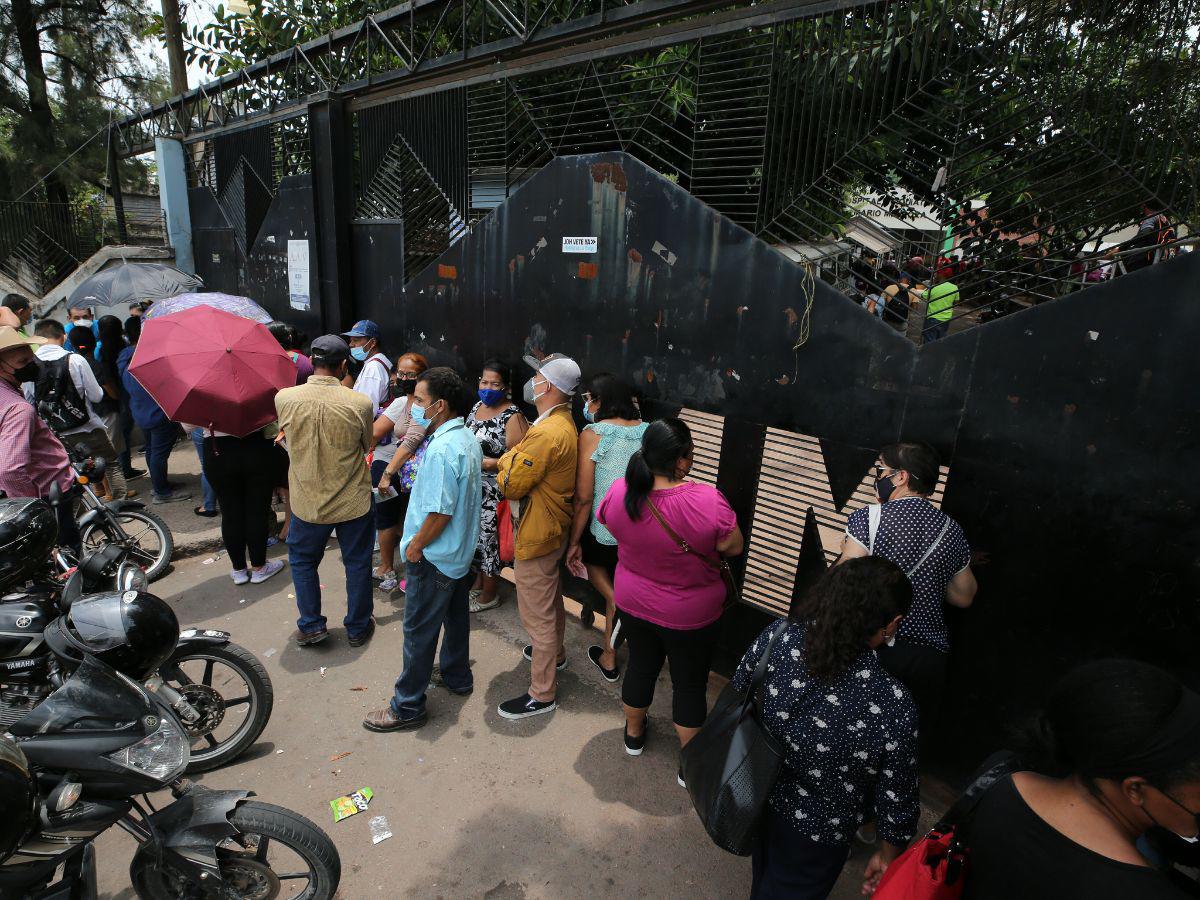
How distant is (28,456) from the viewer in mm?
3795

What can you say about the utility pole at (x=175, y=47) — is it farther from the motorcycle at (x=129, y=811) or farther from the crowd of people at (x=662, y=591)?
the motorcycle at (x=129, y=811)

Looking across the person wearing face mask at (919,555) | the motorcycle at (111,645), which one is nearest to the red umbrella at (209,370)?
the motorcycle at (111,645)

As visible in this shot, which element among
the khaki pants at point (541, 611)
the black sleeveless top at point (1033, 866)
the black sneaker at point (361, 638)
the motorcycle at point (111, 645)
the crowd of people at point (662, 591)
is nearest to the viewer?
the black sleeveless top at point (1033, 866)

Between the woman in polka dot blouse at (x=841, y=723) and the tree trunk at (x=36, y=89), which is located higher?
the tree trunk at (x=36, y=89)

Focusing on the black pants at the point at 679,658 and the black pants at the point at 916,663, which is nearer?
the black pants at the point at 916,663

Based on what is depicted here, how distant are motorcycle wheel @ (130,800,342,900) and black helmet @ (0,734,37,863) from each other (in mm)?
464

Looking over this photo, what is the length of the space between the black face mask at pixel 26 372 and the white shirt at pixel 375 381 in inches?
76.9

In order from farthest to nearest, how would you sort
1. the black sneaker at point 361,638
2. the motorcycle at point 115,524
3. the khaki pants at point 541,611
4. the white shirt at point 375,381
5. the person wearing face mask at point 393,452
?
the white shirt at point 375,381
the motorcycle at point 115,524
the person wearing face mask at point 393,452
the black sneaker at point 361,638
the khaki pants at point 541,611

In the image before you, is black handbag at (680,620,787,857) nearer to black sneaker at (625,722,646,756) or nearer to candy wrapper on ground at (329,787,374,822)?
black sneaker at (625,722,646,756)

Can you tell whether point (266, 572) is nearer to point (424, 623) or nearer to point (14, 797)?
point (424, 623)

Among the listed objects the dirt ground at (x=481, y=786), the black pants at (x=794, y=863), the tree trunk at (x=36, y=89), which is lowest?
the dirt ground at (x=481, y=786)

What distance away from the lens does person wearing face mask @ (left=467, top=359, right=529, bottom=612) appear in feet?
13.6

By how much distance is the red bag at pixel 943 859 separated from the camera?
152 centimetres

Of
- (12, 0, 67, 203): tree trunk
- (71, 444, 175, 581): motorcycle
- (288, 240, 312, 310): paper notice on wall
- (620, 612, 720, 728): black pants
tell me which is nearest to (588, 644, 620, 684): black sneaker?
(620, 612, 720, 728): black pants
